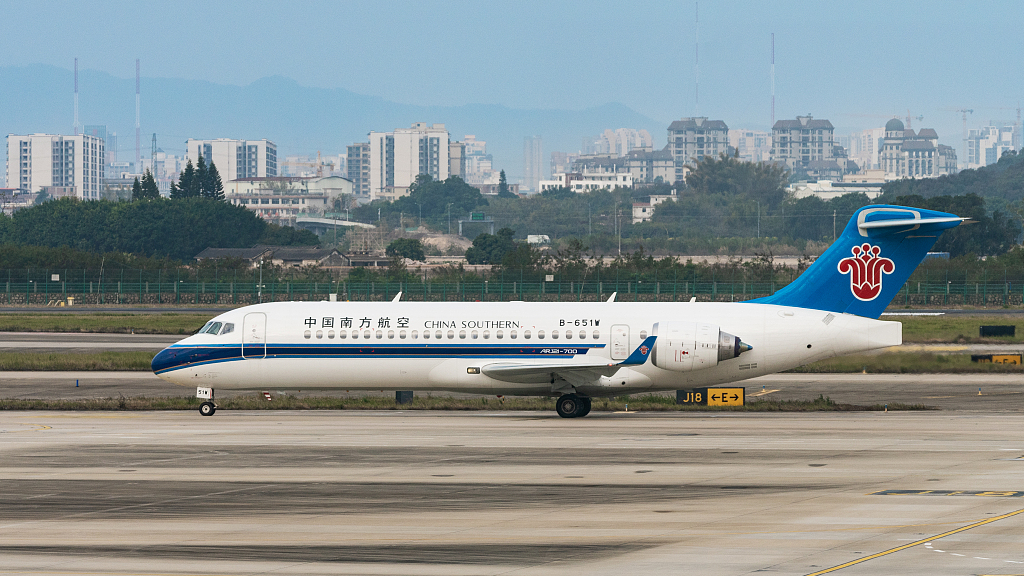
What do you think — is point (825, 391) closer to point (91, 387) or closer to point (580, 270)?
point (91, 387)

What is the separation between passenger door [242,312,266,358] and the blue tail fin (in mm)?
16954

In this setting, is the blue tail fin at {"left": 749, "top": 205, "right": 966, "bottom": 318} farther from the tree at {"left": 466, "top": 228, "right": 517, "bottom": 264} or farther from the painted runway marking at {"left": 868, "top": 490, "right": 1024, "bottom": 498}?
the tree at {"left": 466, "top": 228, "right": 517, "bottom": 264}

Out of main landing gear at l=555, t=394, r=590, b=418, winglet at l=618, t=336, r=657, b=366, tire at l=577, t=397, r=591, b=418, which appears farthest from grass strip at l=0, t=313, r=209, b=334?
winglet at l=618, t=336, r=657, b=366

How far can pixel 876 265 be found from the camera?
116 feet

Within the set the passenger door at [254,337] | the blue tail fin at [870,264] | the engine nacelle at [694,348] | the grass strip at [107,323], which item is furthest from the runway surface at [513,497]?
the grass strip at [107,323]

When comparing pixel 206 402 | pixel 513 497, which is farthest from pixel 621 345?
pixel 513 497

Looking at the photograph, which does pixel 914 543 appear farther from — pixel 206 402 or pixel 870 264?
pixel 206 402

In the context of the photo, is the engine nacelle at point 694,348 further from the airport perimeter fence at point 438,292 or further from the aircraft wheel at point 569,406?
the airport perimeter fence at point 438,292

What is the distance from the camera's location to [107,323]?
259ft

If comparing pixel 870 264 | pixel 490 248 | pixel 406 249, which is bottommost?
pixel 870 264

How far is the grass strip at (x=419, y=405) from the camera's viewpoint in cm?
3781

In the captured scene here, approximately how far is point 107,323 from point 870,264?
5875cm

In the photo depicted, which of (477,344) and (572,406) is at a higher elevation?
(477,344)

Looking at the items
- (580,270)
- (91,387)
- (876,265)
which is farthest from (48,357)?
(580,270)
